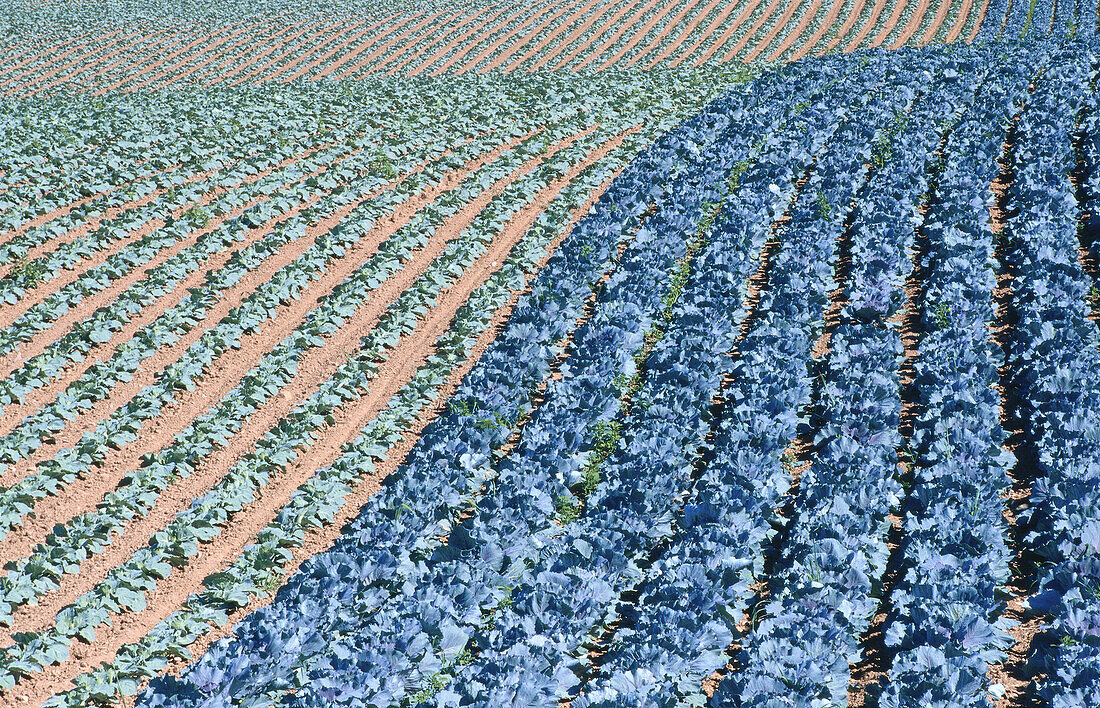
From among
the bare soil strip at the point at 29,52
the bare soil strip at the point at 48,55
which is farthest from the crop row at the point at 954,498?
the bare soil strip at the point at 29,52

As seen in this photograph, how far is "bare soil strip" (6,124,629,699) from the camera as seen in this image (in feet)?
25.3

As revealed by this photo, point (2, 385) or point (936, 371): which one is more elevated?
point (936, 371)

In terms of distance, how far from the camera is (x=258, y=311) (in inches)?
512

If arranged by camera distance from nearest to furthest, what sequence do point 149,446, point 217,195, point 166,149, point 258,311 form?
point 149,446 → point 258,311 → point 217,195 → point 166,149

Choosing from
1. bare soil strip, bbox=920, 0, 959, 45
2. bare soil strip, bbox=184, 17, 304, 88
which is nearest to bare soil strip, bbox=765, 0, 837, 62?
bare soil strip, bbox=920, 0, 959, 45

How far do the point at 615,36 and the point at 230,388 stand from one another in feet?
90.9

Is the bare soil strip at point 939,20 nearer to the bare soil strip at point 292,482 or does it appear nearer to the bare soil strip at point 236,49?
the bare soil strip at point 236,49

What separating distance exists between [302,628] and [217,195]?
12014 millimetres

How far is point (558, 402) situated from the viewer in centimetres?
1016

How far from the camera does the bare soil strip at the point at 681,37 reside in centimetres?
3192

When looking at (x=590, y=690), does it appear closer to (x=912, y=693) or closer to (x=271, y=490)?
(x=912, y=693)

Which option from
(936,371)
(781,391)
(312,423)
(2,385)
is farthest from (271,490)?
(936,371)

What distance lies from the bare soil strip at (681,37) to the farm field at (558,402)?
10.2m

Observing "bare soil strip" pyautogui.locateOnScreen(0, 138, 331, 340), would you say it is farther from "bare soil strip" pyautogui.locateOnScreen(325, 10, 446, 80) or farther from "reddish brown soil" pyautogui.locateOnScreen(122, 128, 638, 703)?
"bare soil strip" pyautogui.locateOnScreen(325, 10, 446, 80)
